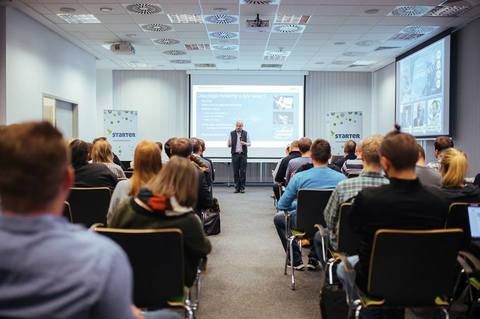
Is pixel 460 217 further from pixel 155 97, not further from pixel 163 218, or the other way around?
pixel 155 97

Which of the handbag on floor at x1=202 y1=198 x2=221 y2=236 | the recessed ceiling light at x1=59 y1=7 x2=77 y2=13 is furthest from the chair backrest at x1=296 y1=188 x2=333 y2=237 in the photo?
the recessed ceiling light at x1=59 y1=7 x2=77 y2=13

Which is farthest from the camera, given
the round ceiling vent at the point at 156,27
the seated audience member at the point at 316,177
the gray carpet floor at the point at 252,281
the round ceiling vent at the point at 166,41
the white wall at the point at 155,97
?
the white wall at the point at 155,97

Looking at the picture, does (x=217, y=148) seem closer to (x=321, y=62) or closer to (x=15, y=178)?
(x=321, y=62)

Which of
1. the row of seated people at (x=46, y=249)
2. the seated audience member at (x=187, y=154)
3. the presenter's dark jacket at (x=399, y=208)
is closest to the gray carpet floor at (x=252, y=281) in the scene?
the seated audience member at (x=187, y=154)

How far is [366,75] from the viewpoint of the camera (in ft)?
38.9

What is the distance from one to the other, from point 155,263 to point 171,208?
0.81ft

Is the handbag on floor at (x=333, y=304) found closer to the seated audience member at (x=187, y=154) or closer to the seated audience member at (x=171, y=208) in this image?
the seated audience member at (x=171, y=208)

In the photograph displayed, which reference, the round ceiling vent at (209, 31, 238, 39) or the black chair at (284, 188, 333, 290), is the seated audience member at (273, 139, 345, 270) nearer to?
the black chair at (284, 188, 333, 290)

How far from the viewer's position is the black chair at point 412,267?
189 cm

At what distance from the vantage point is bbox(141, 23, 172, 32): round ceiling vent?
7127 mm

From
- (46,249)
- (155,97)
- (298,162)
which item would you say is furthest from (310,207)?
(155,97)

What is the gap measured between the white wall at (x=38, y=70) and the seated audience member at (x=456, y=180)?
513 centimetres

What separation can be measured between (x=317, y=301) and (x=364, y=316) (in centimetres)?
104

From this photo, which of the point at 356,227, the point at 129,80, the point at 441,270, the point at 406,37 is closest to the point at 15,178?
the point at 356,227
